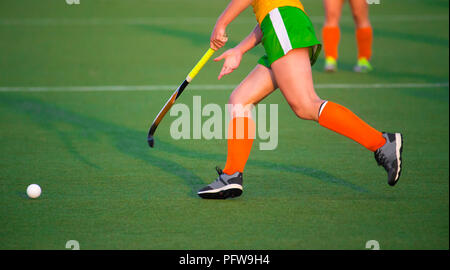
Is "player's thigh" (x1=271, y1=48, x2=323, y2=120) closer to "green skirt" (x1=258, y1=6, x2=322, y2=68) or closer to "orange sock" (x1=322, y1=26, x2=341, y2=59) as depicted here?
"green skirt" (x1=258, y1=6, x2=322, y2=68)

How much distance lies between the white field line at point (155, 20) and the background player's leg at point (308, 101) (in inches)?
372

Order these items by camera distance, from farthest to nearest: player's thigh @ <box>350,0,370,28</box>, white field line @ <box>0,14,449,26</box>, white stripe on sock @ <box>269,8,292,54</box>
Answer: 1. white field line @ <box>0,14,449,26</box>
2. player's thigh @ <box>350,0,370,28</box>
3. white stripe on sock @ <box>269,8,292,54</box>

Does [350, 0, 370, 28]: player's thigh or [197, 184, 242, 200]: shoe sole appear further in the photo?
[350, 0, 370, 28]: player's thigh

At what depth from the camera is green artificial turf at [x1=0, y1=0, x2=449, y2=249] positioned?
12.7 feet

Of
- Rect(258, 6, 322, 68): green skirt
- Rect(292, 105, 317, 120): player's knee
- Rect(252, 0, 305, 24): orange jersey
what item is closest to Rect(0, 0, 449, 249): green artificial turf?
Rect(292, 105, 317, 120): player's knee

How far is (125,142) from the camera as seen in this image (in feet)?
19.8

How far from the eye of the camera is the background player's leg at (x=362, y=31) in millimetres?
8773

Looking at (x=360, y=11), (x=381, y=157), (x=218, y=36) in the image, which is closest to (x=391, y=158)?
(x=381, y=157)

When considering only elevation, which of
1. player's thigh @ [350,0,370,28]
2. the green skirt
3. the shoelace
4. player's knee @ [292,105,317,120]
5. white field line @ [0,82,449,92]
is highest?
player's thigh @ [350,0,370,28]

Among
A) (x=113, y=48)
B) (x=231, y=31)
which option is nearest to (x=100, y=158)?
(x=113, y=48)

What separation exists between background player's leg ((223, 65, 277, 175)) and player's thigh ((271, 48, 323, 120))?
0.54 feet

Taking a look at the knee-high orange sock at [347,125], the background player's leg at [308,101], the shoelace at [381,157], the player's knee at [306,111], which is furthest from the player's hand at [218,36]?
the shoelace at [381,157]

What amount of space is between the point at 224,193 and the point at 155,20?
10.1 meters

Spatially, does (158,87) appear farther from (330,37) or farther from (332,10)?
(332,10)
